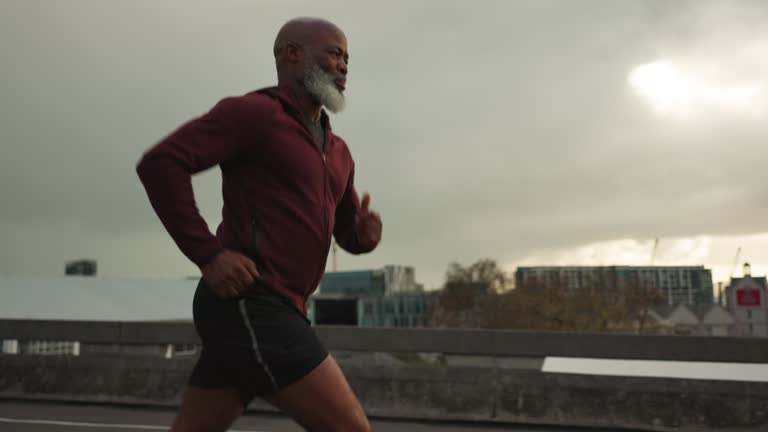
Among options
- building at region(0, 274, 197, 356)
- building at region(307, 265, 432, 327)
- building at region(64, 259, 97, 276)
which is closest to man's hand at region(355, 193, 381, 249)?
building at region(0, 274, 197, 356)

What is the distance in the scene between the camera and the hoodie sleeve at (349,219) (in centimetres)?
331

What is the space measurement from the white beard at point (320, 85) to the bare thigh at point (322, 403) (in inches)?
34.7

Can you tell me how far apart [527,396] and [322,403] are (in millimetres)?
6573

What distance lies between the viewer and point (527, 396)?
348 inches

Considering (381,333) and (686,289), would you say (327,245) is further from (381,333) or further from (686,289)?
(686,289)

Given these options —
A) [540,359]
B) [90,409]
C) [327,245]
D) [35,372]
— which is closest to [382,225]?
[327,245]

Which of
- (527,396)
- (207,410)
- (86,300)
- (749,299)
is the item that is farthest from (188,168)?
(86,300)

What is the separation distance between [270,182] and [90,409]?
818 centimetres

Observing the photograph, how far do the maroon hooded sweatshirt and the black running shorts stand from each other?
0.08m

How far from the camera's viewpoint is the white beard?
9.48 feet

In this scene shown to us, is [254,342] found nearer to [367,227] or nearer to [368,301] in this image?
[367,227]

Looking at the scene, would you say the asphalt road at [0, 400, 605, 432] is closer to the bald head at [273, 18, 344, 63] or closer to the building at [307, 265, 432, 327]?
the bald head at [273, 18, 344, 63]

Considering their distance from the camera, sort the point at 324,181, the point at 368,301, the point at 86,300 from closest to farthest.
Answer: the point at 324,181 → the point at 86,300 → the point at 368,301

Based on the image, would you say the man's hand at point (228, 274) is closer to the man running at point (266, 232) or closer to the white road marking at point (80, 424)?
the man running at point (266, 232)
